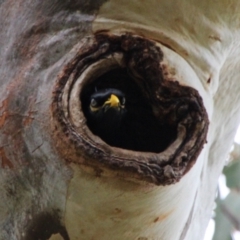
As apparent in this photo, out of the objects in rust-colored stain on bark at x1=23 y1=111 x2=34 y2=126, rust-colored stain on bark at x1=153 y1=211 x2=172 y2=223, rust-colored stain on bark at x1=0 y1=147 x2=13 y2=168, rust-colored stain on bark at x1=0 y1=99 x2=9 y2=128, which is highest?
rust-colored stain on bark at x1=0 y1=99 x2=9 y2=128

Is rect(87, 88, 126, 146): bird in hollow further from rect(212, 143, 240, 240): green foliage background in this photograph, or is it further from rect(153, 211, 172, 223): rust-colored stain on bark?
rect(212, 143, 240, 240): green foliage background

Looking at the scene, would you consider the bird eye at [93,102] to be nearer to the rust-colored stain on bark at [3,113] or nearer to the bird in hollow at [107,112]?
the bird in hollow at [107,112]

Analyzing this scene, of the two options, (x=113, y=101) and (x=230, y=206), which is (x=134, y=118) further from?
(x=230, y=206)

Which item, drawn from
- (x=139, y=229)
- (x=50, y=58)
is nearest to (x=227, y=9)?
(x=50, y=58)

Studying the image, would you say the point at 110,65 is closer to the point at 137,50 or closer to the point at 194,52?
the point at 137,50

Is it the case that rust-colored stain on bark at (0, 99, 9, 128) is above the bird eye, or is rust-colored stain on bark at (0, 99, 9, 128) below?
above

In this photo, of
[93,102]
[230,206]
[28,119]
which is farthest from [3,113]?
[230,206]

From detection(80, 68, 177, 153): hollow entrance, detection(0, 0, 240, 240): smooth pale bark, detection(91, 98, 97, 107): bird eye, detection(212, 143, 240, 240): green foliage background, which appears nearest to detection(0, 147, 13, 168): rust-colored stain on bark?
detection(0, 0, 240, 240): smooth pale bark
